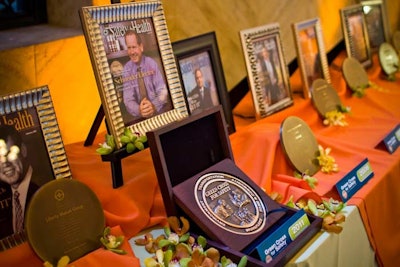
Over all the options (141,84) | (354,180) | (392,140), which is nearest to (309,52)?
(392,140)

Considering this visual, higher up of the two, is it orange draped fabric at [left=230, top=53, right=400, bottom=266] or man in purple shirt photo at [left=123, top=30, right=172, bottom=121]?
man in purple shirt photo at [left=123, top=30, right=172, bottom=121]

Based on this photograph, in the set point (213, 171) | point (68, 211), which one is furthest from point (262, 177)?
point (68, 211)

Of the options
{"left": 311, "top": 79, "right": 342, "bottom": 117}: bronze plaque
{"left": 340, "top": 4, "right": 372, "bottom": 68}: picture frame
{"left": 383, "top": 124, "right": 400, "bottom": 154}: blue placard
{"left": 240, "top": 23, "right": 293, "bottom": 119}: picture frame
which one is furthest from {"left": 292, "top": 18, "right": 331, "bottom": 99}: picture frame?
{"left": 383, "top": 124, "right": 400, "bottom": 154}: blue placard

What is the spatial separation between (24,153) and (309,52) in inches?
60.7

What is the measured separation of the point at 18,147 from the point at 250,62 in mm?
1025

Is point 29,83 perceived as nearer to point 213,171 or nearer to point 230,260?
point 213,171

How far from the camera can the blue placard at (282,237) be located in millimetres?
1064

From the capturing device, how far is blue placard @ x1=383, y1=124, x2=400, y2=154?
1792mm

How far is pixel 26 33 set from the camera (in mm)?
1891

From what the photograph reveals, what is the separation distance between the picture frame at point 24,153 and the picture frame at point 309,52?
133cm

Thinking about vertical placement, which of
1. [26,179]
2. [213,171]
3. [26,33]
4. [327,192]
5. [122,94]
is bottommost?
[327,192]

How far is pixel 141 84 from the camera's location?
1367 mm

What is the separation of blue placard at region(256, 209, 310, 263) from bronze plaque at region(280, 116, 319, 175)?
0.43 metres

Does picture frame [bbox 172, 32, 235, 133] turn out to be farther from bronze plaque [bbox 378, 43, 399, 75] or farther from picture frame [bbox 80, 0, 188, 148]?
bronze plaque [bbox 378, 43, 399, 75]
